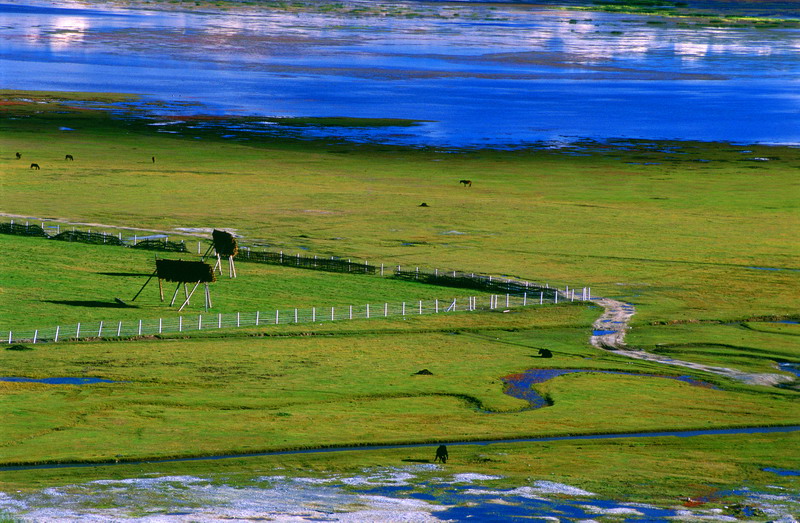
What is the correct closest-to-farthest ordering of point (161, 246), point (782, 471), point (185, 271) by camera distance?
1. point (782, 471)
2. point (185, 271)
3. point (161, 246)

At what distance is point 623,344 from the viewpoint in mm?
63688

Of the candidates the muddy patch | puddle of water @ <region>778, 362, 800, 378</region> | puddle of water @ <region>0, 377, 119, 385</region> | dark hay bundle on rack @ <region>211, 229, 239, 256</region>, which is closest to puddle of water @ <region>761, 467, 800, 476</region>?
the muddy patch

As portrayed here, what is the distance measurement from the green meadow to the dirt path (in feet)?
3.15

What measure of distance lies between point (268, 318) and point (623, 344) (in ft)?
61.7

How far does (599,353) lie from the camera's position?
61688 mm

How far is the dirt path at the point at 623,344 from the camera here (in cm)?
5747

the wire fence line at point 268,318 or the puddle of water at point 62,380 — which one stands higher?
the puddle of water at point 62,380

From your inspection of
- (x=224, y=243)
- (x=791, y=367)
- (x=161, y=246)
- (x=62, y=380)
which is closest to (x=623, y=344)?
(x=791, y=367)

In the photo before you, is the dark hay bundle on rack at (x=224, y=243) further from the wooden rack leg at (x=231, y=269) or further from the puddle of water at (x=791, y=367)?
the puddle of water at (x=791, y=367)

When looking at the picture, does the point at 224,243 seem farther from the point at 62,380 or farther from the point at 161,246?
the point at 62,380

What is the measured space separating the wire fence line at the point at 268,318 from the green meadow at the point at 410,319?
1.37 m

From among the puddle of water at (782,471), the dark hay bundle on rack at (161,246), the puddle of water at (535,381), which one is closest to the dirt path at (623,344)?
the puddle of water at (535,381)

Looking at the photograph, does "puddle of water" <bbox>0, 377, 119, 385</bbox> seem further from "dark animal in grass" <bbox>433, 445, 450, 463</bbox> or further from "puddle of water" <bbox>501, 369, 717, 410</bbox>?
"puddle of water" <bbox>501, 369, 717, 410</bbox>

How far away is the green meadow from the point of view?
44.3 meters
